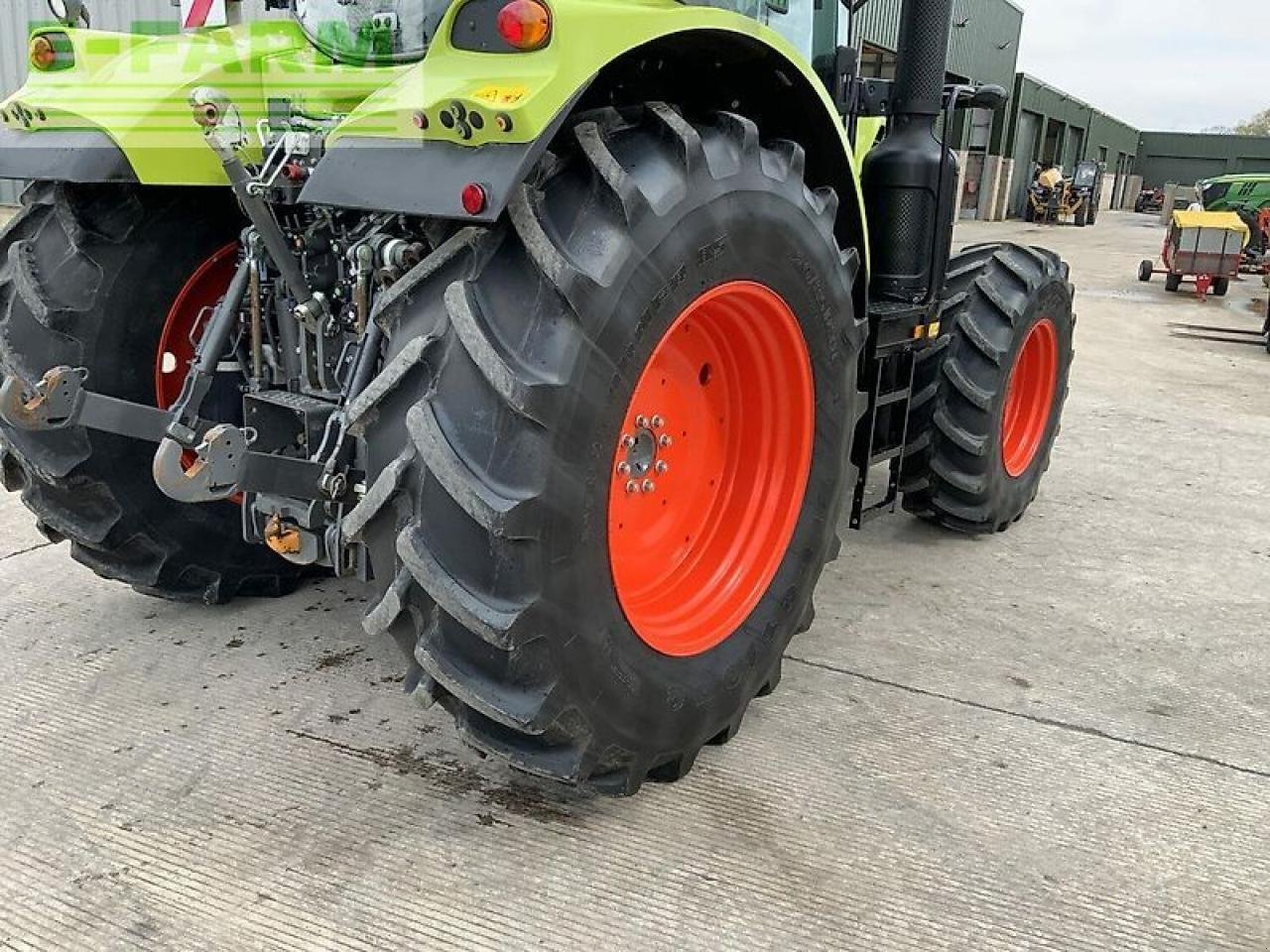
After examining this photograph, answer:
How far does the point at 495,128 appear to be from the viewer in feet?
5.77

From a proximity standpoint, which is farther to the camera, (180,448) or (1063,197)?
(1063,197)

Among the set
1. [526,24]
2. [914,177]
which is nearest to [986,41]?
[914,177]

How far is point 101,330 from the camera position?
279 centimetres

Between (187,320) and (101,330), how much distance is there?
0.87 ft

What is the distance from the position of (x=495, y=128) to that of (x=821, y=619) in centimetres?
224

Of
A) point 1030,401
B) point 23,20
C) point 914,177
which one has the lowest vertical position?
point 1030,401

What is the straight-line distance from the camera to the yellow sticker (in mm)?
1743

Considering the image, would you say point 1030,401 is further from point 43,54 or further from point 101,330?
point 43,54

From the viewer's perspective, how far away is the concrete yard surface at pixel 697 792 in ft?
6.88

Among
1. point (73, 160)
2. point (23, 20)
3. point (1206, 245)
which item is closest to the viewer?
point (73, 160)

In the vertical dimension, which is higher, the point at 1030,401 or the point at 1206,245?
the point at 1206,245

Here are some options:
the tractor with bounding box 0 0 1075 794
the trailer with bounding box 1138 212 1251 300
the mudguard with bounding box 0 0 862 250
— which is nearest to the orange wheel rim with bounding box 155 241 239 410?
the tractor with bounding box 0 0 1075 794

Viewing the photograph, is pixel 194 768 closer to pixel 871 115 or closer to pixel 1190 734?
pixel 1190 734

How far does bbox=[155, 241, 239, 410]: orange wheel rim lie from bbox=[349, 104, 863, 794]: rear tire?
4.07 ft
